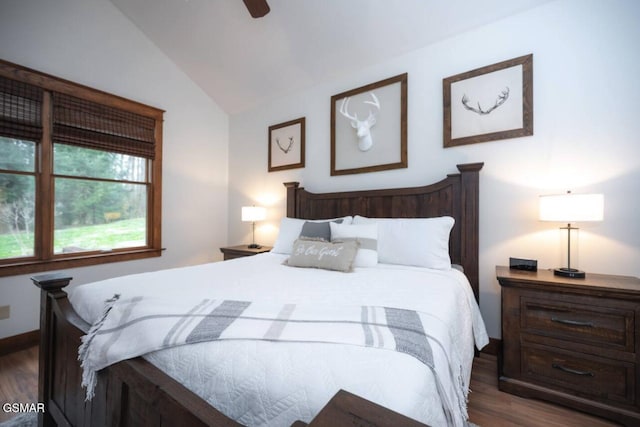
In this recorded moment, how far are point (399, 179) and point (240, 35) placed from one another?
2.27 metres

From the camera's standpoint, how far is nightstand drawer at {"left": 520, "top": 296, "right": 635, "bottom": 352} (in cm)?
139

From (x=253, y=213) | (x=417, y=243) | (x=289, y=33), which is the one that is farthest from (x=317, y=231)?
(x=289, y=33)

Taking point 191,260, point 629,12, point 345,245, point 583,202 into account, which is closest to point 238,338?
point 345,245

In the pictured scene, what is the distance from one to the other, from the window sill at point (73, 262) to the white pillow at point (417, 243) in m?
2.74

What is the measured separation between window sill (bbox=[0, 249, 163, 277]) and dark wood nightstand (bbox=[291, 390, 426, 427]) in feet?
10.1

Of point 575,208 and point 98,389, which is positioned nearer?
point 98,389

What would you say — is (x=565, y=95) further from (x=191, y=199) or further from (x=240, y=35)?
(x=191, y=199)

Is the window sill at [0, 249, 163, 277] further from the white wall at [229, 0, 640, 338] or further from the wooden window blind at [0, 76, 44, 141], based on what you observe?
the white wall at [229, 0, 640, 338]

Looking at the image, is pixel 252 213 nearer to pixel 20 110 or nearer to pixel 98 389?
pixel 20 110

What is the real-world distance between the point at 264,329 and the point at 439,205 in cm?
189

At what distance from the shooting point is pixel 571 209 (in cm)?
158

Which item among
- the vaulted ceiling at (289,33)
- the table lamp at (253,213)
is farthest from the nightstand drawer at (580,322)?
the table lamp at (253,213)

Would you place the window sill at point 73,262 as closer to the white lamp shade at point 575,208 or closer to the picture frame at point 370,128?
the picture frame at point 370,128

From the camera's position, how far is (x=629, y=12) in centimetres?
170
